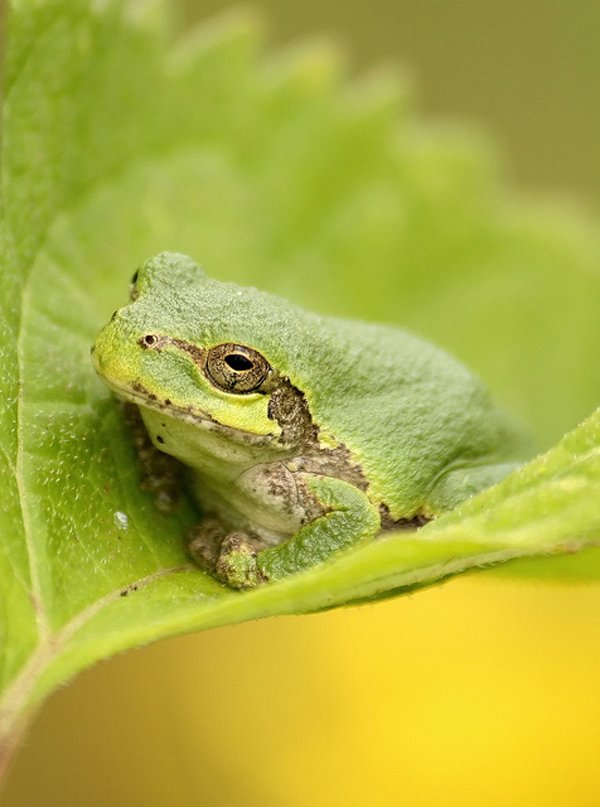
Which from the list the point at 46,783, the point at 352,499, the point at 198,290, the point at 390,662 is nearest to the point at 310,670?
the point at 390,662

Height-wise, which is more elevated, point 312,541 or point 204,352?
point 204,352

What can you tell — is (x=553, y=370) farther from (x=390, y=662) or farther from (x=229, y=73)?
(x=229, y=73)

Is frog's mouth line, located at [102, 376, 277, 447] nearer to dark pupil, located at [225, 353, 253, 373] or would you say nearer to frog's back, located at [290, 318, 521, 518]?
dark pupil, located at [225, 353, 253, 373]

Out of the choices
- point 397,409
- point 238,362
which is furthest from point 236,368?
point 397,409

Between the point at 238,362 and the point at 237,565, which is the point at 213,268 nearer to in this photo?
the point at 238,362

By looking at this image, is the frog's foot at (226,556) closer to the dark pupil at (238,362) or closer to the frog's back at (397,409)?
the dark pupil at (238,362)

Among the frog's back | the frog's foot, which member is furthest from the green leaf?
the frog's back
